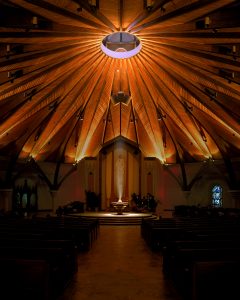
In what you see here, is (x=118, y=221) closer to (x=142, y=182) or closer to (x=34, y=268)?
(x=142, y=182)

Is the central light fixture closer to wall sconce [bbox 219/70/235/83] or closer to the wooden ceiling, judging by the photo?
the wooden ceiling

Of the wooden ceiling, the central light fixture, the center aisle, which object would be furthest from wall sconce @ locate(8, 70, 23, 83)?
the center aisle

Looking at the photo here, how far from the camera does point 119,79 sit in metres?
19.2

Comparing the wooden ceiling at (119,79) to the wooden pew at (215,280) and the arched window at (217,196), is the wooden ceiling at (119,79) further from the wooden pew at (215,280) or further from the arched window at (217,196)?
the wooden pew at (215,280)

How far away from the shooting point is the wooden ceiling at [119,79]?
1020 cm

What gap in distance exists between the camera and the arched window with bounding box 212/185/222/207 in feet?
85.8

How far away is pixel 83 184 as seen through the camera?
28312mm

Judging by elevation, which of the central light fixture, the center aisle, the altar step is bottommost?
the altar step

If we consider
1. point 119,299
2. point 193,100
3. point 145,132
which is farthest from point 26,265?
point 145,132

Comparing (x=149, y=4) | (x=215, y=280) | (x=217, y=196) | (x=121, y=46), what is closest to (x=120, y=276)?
(x=215, y=280)

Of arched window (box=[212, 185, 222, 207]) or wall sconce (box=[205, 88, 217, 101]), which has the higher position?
wall sconce (box=[205, 88, 217, 101])

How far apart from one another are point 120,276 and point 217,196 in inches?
805

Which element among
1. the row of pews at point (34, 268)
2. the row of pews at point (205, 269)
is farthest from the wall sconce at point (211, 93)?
the row of pews at point (34, 268)

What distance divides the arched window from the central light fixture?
14303 mm
